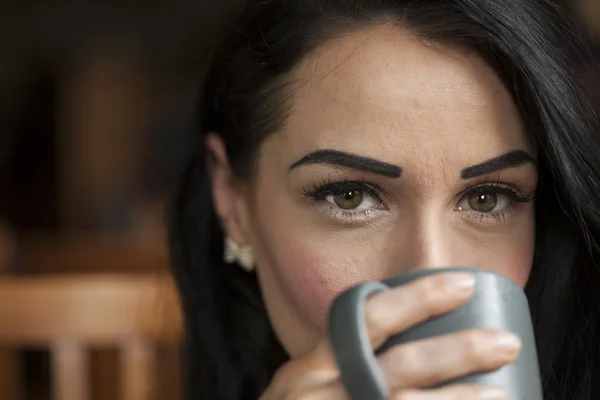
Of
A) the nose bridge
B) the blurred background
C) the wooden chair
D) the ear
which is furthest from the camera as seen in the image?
the blurred background

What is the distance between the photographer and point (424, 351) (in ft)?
1.69

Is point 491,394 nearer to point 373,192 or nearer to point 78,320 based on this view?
point 373,192

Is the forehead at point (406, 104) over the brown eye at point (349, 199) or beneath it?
over

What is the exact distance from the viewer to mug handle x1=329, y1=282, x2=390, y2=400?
495mm

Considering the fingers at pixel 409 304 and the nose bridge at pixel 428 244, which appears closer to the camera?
the fingers at pixel 409 304

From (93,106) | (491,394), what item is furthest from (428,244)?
(93,106)

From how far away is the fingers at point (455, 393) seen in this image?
499 millimetres

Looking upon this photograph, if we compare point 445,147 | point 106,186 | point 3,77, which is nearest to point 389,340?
point 445,147

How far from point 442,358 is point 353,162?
26 cm

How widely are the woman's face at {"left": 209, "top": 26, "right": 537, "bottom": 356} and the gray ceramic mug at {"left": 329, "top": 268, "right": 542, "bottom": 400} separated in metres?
0.14

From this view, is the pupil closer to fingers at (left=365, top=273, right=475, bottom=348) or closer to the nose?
the nose

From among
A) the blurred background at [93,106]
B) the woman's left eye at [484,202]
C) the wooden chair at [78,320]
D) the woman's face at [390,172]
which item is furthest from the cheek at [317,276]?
the blurred background at [93,106]

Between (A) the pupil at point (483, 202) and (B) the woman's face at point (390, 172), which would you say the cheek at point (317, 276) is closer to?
(B) the woman's face at point (390, 172)

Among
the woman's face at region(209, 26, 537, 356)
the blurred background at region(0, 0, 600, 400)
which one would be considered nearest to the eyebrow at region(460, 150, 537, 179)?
the woman's face at region(209, 26, 537, 356)
